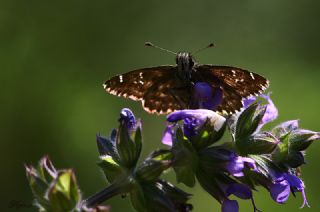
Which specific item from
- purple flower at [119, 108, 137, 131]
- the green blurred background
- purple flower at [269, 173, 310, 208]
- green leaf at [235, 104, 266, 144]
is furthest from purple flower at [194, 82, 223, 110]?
the green blurred background

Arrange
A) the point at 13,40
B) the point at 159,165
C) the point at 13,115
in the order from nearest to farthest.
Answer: the point at 159,165 → the point at 13,115 → the point at 13,40

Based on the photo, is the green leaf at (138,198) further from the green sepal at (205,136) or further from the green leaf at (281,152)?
the green leaf at (281,152)

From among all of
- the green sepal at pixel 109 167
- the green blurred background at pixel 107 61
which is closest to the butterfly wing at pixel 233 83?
the green sepal at pixel 109 167

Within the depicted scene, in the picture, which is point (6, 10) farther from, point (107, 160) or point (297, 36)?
point (107, 160)

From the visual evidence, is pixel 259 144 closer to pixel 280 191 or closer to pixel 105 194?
pixel 280 191

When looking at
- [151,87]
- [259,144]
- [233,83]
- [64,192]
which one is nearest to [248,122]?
[259,144]

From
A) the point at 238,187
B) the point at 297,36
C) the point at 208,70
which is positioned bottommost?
the point at 297,36

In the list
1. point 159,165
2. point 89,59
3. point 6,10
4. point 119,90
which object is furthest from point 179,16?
point 159,165

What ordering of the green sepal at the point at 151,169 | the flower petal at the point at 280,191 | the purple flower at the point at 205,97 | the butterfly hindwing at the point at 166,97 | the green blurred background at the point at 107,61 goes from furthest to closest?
the green blurred background at the point at 107,61
the butterfly hindwing at the point at 166,97
the purple flower at the point at 205,97
the flower petal at the point at 280,191
the green sepal at the point at 151,169
